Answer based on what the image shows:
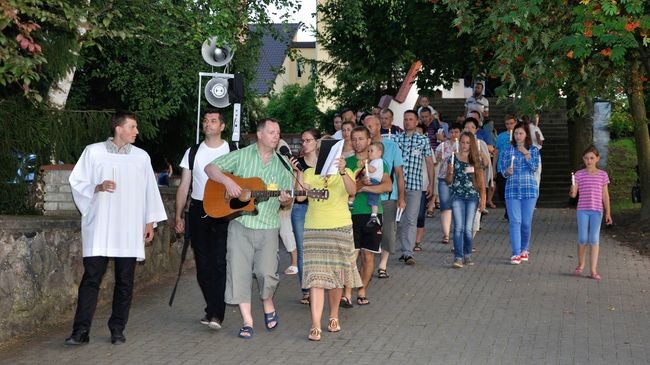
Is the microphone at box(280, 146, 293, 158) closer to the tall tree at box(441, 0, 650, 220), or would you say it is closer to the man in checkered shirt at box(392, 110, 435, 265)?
the man in checkered shirt at box(392, 110, 435, 265)

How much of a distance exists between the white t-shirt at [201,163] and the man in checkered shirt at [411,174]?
4732 millimetres

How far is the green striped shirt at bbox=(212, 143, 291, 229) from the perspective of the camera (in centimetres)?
1020

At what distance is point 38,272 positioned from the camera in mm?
10672

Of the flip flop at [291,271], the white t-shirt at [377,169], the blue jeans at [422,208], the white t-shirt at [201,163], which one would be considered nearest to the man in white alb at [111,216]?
the white t-shirt at [201,163]

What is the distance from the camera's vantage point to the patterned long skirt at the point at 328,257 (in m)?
10.3

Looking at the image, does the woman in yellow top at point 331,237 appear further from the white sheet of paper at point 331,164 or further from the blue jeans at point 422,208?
the blue jeans at point 422,208

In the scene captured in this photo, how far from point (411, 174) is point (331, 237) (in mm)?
4971

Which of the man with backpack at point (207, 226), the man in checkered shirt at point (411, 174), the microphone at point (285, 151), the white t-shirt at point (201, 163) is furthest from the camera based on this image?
the man in checkered shirt at point (411, 174)

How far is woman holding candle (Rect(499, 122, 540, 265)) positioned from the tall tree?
0.84m

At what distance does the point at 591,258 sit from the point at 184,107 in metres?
14.0

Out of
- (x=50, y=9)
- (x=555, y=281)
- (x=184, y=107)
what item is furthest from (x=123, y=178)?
(x=184, y=107)

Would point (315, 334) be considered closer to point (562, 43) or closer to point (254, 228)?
point (254, 228)

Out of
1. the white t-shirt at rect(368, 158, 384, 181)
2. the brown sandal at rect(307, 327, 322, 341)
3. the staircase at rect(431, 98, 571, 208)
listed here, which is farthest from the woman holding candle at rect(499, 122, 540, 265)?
the staircase at rect(431, 98, 571, 208)

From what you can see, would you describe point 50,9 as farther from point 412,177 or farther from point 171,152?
point 171,152
